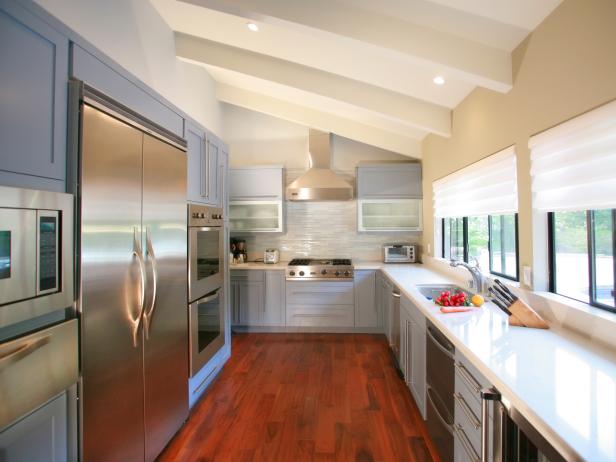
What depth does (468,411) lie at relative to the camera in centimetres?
128

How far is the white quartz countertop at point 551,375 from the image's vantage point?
76 cm

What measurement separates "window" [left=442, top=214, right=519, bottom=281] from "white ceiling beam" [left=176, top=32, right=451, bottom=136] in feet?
3.11

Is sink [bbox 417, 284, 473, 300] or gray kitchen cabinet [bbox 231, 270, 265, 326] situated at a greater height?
sink [bbox 417, 284, 473, 300]

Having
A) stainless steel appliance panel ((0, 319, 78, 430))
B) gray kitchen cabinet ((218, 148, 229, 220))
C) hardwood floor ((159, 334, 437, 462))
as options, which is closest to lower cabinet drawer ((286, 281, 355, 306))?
hardwood floor ((159, 334, 437, 462))

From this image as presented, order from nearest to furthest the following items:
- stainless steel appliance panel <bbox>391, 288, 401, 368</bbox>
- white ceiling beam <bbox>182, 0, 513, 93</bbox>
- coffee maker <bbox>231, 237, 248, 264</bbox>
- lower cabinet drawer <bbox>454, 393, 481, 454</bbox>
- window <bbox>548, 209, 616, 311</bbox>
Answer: lower cabinet drawer <bbox>454, 393, 481, 454</bbox> < window <bbox>548, 209, 616, 311</bbox> < white ceiling beam <bbox>182, 0, 513, 93</bbox> < stainless steel appliance panel <bbox>391, 288, 401, 368</bbox> < coffee maker <bbox>231, 237, 248, 264</bbox>

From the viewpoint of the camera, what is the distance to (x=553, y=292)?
167 cm

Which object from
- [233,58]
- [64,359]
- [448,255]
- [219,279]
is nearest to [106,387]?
[64,359]

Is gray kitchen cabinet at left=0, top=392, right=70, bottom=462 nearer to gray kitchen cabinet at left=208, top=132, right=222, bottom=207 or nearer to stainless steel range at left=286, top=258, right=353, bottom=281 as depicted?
gray kitchen cabinet at left=208, top=132, right=222, bottom=207

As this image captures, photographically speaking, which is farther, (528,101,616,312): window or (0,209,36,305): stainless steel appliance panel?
(528,101,616,312): window

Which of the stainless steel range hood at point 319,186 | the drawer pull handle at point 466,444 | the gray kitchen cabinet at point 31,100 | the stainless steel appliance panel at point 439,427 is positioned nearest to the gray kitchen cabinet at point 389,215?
the stainless steel range hood at point 319,186

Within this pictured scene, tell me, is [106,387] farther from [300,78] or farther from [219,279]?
[300,78]

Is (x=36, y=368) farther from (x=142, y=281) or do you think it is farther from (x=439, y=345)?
(x=439, y=345)

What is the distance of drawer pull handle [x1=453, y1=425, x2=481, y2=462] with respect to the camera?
122 centimetres

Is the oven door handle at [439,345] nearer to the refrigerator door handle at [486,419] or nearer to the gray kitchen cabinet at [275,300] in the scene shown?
the refrigerator door handle at [486,419]
